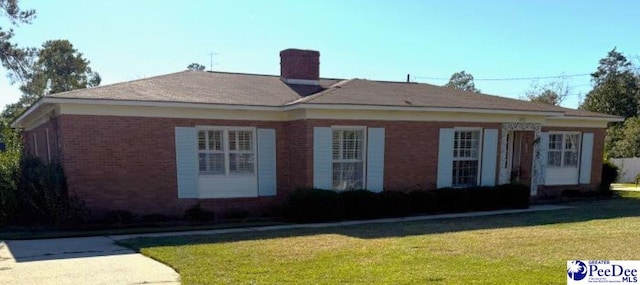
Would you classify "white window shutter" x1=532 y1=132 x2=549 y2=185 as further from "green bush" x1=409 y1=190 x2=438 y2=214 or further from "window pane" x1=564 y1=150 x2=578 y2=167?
"green bush" x1=409 y1=190 x2=438 y2=214

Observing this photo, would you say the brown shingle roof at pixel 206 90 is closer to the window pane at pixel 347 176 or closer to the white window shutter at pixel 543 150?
the window pane at pixel 347 176

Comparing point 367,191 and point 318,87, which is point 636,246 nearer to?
point 367,191

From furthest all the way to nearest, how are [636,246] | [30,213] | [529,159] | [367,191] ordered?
[529,159]
[367,191]
[30,213]
[636,246]

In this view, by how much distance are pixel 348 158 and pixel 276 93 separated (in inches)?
124

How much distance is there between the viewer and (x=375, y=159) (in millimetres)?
13031

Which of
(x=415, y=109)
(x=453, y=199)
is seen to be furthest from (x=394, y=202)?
(x=415, y=109)

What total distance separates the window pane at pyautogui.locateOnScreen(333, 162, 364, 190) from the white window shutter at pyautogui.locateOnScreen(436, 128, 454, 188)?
2.58 meters

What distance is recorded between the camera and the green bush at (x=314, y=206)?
11.7 m

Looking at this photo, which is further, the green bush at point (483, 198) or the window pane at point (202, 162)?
the green bush at point (483, 198)

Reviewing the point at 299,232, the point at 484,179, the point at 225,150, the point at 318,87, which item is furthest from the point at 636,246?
the point at 318,87

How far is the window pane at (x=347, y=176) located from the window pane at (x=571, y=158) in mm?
8630

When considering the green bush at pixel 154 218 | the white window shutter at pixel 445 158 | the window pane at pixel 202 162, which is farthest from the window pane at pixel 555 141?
the green bush at pixel 154 218

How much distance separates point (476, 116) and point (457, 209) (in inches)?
114

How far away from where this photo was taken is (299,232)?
32.3ft
